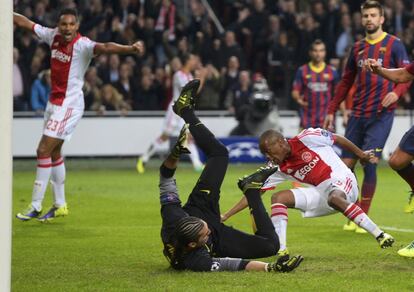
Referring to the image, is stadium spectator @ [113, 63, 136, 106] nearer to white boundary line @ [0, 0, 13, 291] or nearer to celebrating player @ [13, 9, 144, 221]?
celebrating player @ [13, 9, 144, 221]

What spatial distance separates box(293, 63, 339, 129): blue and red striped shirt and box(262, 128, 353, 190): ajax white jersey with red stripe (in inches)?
319

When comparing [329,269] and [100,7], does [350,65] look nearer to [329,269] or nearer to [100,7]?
[329,269]

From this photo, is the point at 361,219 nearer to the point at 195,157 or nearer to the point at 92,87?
the point at 195,157

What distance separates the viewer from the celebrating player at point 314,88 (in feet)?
59.4

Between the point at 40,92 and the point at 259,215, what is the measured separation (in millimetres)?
14400

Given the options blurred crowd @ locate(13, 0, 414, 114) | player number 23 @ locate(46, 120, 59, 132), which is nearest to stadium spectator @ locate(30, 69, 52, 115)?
blurred crowd @ locate(13, 0, 414, 114)

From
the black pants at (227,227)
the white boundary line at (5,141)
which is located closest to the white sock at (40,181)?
the black pants at (227,227)

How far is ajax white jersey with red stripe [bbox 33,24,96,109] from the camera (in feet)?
41.6

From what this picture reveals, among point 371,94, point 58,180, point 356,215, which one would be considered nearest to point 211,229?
point 356,215

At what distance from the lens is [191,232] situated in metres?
8.37

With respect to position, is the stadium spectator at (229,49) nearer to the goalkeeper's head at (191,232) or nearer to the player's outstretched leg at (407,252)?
the player's outstretched leg at (407,252)

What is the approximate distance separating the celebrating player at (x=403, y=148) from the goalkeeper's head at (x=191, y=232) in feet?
6.85

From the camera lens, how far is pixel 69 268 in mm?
9031

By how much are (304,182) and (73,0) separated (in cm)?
1714
